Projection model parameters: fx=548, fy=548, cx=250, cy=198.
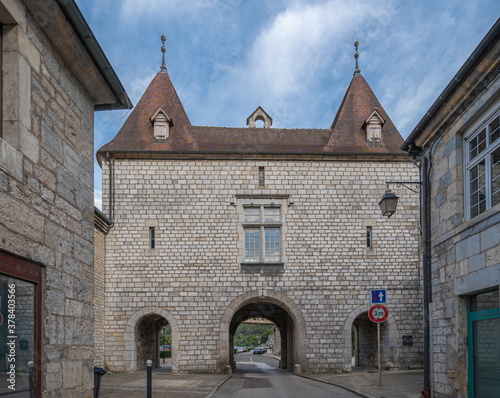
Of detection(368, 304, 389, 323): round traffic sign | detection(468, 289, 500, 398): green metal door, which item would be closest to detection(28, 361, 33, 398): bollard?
detection(468, 289, 500, 398): green metal door

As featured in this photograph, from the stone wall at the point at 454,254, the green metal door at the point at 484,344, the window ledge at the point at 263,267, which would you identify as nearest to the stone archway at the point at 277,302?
the window ledge at the point at 263,267

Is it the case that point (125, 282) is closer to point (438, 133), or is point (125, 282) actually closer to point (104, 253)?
point (104, 253)

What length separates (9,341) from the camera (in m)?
4.35

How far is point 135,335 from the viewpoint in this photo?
62.2 ft

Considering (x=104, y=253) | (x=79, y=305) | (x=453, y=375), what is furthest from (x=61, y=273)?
(x=104, y=253)

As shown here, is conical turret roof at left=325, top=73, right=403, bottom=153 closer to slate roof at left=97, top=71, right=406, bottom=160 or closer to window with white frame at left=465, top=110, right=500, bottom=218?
slate roof at left=97, top=71, right=406, bottom=160

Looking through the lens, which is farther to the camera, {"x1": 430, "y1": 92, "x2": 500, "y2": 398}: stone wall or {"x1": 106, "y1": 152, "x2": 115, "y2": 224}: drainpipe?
{"x1": 106, "y1": 152, "x2": 115, "y2": 224}: drainpipe

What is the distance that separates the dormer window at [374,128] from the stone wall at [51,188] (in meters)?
15.4

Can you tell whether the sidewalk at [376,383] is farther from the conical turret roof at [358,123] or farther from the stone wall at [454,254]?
the conical turret roof at [358,123]

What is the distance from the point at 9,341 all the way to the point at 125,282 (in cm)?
1488

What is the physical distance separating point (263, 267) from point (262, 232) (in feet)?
4.05

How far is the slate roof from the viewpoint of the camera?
19812mm

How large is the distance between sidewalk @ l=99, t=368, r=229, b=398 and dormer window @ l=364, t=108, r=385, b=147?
10.0 metres

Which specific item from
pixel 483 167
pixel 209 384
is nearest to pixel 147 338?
pixel 209 384
